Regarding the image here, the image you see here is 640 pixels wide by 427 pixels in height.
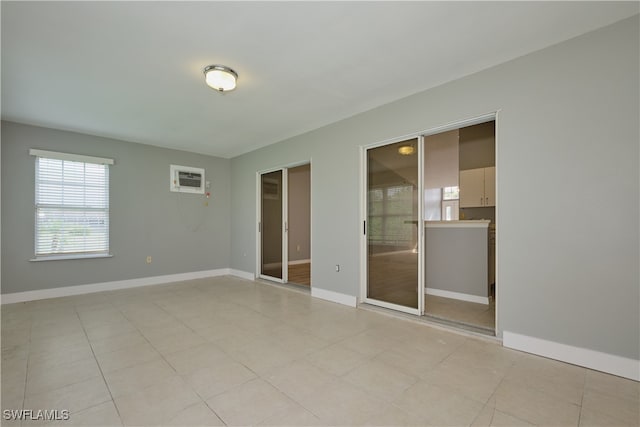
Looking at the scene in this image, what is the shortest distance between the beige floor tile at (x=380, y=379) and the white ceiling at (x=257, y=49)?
8.59 ft

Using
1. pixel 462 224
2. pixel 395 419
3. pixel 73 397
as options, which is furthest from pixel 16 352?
pixel 462 224

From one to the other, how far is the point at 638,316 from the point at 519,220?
0.97 m

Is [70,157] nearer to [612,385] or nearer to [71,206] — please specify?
[71,206]

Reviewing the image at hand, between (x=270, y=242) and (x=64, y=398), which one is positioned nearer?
(x=64, y=398)

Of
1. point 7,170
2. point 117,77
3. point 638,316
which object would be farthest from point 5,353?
point 638,316

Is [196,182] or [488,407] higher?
[196,182]

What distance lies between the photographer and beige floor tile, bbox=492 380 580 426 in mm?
1649

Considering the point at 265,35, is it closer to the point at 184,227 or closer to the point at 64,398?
the point at 64,398

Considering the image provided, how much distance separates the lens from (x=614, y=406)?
5.78 feet

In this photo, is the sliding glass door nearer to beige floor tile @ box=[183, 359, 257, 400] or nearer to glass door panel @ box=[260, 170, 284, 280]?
glass door panel @ box=[260, 170, 284, 280]

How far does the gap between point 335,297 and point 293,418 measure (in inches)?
97.9

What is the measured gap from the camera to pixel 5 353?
2490 millimetres

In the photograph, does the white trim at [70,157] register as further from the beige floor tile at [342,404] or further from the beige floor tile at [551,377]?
the beige floor tile at [551,377]

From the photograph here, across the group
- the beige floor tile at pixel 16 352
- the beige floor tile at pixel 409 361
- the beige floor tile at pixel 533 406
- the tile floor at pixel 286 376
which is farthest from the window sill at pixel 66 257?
the beige floor tile at pixel 533 406
